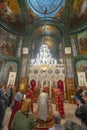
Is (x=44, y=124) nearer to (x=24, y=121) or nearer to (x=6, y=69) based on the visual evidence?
(x=24, y=121)

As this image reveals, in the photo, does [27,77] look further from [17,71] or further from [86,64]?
[86,64]

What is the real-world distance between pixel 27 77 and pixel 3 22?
665 centimetres

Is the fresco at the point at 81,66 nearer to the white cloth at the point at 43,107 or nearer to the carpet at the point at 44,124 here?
the white cloth at the point at 43,107

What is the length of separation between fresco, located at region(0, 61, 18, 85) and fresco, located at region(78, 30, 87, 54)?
7.66m

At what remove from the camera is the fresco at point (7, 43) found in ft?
40.6

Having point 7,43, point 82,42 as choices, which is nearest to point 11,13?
point 7,43

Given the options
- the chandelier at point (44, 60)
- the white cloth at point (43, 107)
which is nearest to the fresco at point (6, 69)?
the chandelier at point (44, 60)

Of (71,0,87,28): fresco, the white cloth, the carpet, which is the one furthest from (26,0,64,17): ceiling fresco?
the carpet

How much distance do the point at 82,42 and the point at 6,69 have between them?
29.8 feet

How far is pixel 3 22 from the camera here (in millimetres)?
12422

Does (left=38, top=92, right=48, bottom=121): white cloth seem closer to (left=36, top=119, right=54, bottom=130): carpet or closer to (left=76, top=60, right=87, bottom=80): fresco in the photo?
(left=36, top=119, right=54, bottom=130): carpet

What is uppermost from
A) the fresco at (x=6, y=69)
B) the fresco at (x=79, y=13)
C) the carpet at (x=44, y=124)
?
the fresco at (x=79, y=13)

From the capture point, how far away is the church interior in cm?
1181

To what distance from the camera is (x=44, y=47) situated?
1532 cm
